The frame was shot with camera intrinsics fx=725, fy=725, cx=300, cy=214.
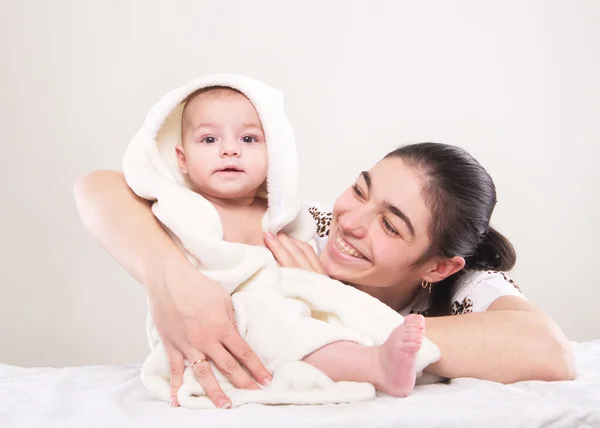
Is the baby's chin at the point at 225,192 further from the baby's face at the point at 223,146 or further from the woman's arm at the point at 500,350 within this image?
the woman's arm at the point at 500,350

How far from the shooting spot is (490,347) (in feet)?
5.34

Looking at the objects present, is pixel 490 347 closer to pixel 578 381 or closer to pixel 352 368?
pixel 578 381

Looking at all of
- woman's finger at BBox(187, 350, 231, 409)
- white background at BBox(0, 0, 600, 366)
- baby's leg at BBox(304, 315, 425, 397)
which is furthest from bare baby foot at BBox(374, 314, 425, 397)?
white background at BBox(0, 0, 600, 366)

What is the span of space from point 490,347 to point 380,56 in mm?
2151

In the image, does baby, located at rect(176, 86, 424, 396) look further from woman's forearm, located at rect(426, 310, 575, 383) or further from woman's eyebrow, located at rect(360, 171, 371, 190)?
woman's forearm, located at rect(426, 310, 575, 383)

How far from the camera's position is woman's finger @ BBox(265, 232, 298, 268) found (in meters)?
1.86

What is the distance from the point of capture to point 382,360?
146cm

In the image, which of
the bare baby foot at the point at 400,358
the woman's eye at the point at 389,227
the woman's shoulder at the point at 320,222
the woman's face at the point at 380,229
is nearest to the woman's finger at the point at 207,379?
the bare baby foot at the point at 400,358

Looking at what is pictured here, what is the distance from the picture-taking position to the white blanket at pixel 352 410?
1.32m

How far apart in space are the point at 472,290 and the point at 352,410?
736 mm

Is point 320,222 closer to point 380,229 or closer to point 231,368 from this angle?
point 380,229

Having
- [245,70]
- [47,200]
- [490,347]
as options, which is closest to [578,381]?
[490,347]

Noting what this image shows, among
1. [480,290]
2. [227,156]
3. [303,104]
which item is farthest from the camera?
[303,104]

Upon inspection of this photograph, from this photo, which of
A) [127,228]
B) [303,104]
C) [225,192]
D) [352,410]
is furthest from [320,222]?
[303,104]
